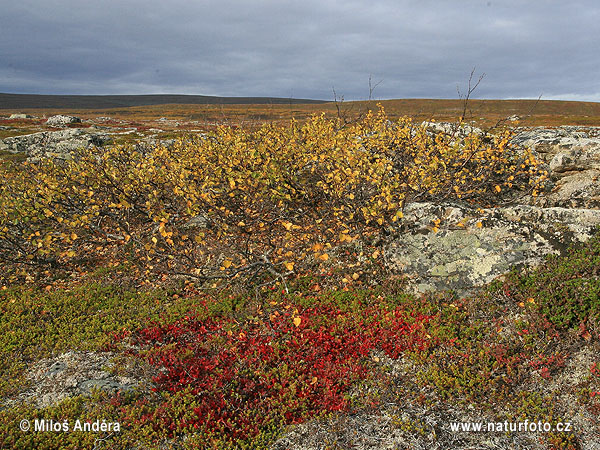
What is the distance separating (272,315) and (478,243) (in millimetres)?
5270

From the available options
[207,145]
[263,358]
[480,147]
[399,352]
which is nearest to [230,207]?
[207,145]

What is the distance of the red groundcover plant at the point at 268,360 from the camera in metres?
5.61

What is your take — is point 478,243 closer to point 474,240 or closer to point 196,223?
point 474,240

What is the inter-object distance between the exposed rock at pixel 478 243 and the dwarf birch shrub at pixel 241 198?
48.0 inches

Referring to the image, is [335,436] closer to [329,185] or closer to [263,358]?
[263,358]

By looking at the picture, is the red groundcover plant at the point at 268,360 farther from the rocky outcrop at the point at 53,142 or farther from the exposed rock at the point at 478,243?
the rocky outcrop at the point at 53,142

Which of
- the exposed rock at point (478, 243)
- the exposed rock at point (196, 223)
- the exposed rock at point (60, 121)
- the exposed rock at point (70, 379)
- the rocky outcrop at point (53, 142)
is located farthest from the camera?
the exposed rock at point (60, 121)

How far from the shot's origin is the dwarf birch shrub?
10344 millimetres

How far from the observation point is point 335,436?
207 inches

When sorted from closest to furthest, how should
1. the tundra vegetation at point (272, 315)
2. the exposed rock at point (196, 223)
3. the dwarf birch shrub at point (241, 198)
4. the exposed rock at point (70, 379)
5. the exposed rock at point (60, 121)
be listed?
the tundra vegetation at point (272, 315) < the exposed rock at point (70, 379) < the dwarf birch shrub at point (241, 198) < the exposed rock at point (196, 223) < the exposed rock at point (60, 121)

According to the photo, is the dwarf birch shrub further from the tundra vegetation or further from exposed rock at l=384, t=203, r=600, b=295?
exposed rock at l=384, t=203, r=600, b=295

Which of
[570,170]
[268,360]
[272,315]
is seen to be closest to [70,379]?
[268,360]

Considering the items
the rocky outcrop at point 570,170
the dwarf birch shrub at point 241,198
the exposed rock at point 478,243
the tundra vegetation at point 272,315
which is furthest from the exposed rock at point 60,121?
the rocky outcrop at point 570,170

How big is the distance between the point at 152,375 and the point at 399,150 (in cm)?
1197
